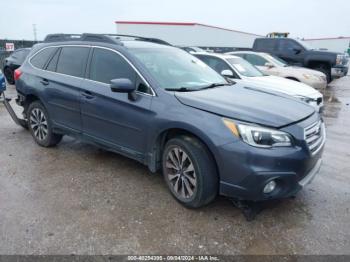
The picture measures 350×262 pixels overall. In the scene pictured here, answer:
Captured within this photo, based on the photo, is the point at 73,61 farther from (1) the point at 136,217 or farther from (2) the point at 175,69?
(1) the point at 136,217

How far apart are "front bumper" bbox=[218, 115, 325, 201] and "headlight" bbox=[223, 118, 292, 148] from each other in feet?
0.17

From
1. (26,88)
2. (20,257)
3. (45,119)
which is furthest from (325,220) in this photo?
(26,88)

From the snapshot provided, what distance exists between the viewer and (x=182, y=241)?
2879 millimetres

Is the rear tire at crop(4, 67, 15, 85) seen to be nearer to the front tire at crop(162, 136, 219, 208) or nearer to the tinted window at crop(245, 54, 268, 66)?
the tinted window at crop(245, 54, 268, 66)

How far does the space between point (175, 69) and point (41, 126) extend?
252 centimetres

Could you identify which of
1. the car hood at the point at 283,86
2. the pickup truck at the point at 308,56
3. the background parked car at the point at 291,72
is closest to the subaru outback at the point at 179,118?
the car hood at the point at 283,86

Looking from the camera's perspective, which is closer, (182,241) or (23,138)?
(182,241)

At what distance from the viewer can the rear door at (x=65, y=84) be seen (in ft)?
14.2

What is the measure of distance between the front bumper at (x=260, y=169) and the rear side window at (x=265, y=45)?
13002 mm

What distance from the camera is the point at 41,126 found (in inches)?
202

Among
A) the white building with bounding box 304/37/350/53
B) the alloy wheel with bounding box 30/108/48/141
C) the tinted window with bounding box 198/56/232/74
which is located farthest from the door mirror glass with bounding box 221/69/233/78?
the white building with bounding box 304/37/350/53

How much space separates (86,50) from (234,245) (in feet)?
10.3

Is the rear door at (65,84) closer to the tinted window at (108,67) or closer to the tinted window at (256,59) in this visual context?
the tinted window at (108,67)

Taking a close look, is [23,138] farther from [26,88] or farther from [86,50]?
[86,50]
